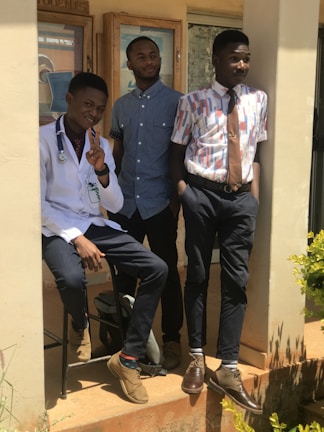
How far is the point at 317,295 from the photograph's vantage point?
339 centimetres

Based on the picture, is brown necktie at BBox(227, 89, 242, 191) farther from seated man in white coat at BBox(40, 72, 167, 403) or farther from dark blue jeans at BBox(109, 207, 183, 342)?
seated man in white coat at BBox(40, 72, 167, 403)

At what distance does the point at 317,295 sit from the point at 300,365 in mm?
884

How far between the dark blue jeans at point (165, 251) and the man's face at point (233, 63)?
879mm

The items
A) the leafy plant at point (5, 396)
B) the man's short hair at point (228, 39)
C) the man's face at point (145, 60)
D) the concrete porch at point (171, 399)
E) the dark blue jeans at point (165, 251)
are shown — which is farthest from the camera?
the dark blue jeans at point (165, 251)

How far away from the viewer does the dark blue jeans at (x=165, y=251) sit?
3939 mm

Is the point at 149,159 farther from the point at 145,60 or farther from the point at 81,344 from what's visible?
the point at 81,344

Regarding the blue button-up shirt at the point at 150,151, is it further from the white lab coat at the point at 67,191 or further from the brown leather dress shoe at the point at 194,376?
the brown leather dress shoe at the point at 194,376

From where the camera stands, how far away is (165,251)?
3.98 meters

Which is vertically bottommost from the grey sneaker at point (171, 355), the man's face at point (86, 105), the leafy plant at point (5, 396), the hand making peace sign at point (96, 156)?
the grey sneaker at point (171, 355)

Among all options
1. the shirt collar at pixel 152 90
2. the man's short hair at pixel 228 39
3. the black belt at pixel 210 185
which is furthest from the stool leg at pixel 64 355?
the man's short hair at pixel 228 39

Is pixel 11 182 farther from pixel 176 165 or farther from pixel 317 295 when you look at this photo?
pixel 317 295

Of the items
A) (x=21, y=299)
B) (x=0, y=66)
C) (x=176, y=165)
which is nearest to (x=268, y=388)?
(x=176, y=165)

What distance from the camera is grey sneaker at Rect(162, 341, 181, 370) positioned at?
12.9 feet

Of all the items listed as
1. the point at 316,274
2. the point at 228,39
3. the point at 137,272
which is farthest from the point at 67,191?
the point at 316,274
